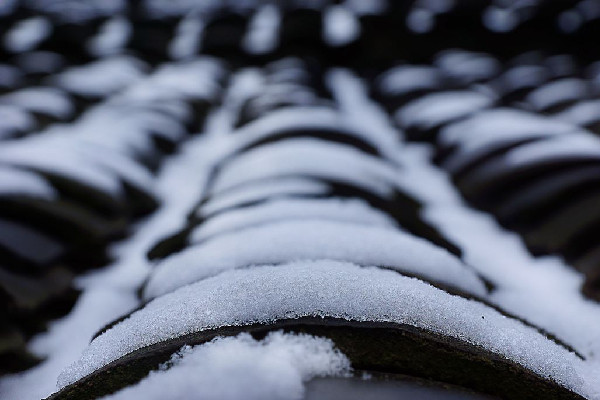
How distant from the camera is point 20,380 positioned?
2.47 feet

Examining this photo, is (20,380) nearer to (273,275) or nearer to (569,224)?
(273,275)

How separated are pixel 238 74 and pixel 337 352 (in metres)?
2.40

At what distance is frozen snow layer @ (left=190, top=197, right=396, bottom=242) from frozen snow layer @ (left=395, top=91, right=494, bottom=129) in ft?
2.76

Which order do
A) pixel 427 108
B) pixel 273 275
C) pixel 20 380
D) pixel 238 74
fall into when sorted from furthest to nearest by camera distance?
pixel 238 74 → pixel 427 108 → pixel 20 380 → pixel 273 275

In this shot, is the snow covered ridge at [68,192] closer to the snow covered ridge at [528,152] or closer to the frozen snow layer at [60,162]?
the frozen snow layer at [60,162]

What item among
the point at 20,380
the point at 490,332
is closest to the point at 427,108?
the point at 490,332

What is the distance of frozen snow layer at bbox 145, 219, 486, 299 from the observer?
0.70 meters

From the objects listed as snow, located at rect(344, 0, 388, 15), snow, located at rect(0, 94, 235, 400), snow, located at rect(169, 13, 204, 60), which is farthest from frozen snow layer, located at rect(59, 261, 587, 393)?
snow, located at rect(344, 0, 388, 15)

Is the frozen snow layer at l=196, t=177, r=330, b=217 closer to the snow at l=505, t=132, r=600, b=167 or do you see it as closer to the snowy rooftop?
the snowy rooftop

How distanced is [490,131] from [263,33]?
1.87 metres

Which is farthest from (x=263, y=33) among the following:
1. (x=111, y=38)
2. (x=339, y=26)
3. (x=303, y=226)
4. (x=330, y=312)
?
(x=330, y=312)

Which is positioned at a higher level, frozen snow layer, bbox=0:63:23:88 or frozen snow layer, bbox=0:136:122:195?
frozen snow layer, bbox=0:63:23:88

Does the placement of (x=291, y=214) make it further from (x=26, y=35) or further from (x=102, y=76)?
(x=26, y=35)

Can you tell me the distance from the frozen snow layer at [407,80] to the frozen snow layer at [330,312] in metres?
1.64
